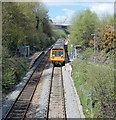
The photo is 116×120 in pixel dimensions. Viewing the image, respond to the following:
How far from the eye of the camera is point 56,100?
28.3ft

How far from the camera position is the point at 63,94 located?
9.30m

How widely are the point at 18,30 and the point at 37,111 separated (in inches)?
355

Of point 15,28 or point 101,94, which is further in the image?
point 15,28

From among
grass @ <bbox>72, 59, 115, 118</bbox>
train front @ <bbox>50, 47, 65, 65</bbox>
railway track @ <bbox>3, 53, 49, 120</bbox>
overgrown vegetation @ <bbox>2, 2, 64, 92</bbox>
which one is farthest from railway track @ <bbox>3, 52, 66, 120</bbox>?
train front @ <bbox>50, 47, 65, 65</bbox>

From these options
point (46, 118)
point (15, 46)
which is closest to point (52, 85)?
point (46, 118)

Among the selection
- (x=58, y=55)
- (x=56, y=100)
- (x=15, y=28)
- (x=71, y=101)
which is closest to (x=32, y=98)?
(x=56, y=100)

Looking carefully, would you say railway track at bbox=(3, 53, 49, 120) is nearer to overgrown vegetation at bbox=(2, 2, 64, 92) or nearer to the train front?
overgrown vegetation at bbox=(2, 2, 64, 92)

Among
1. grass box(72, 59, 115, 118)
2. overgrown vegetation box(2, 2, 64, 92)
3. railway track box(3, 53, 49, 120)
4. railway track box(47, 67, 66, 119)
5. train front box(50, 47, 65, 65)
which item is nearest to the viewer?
grass box(72, 59, 115, 118)

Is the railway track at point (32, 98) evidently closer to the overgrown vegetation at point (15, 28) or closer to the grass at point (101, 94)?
the overgrown vegetation at point (15, 28)

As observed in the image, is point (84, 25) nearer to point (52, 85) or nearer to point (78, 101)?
point (52, 85)

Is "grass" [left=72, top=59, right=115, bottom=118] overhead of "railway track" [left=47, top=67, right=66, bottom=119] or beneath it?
overhead

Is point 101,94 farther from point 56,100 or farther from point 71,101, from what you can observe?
point 56,100

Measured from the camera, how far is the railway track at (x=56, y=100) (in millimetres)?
7262

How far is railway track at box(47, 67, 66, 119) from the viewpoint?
7262 millimetres
